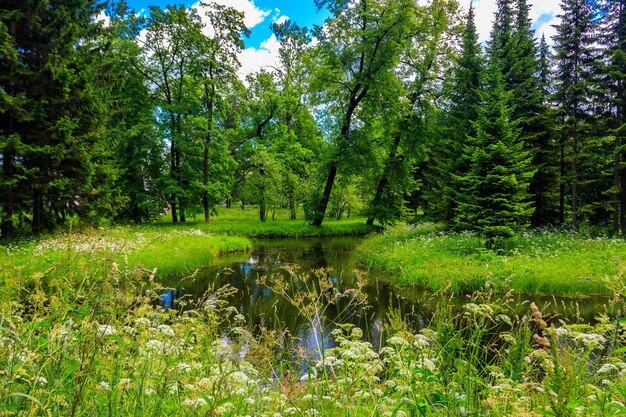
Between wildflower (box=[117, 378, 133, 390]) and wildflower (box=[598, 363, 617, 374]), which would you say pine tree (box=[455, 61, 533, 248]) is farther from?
wildflower (box=[117, 378, 133, 390])

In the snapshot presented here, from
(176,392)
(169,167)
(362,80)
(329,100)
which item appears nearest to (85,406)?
(176,392)

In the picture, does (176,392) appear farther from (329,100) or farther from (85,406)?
(329,100)

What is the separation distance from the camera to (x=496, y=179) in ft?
45.0

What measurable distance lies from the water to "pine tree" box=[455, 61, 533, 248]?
13.1ft

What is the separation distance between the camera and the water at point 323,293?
214 inches

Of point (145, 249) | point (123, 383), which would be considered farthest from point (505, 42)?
point (123, 383)

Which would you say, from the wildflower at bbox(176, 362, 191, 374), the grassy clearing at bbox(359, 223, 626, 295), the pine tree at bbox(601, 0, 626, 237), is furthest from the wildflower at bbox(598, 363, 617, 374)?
the pine tree at bbox(601, 0, 626, 237)

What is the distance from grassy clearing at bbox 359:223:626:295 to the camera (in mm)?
9922

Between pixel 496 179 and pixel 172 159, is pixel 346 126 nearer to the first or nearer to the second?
pixel 496 179

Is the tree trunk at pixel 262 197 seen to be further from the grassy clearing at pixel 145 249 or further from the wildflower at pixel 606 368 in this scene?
the wildflower at pixel 606 368

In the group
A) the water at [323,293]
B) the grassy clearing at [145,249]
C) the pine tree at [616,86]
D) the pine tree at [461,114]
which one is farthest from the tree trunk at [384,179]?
the pine tree at [616,86]

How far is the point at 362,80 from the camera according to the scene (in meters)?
22.6

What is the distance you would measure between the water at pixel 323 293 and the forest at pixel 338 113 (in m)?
5.00

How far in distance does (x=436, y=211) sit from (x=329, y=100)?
→ 38.0 ft
